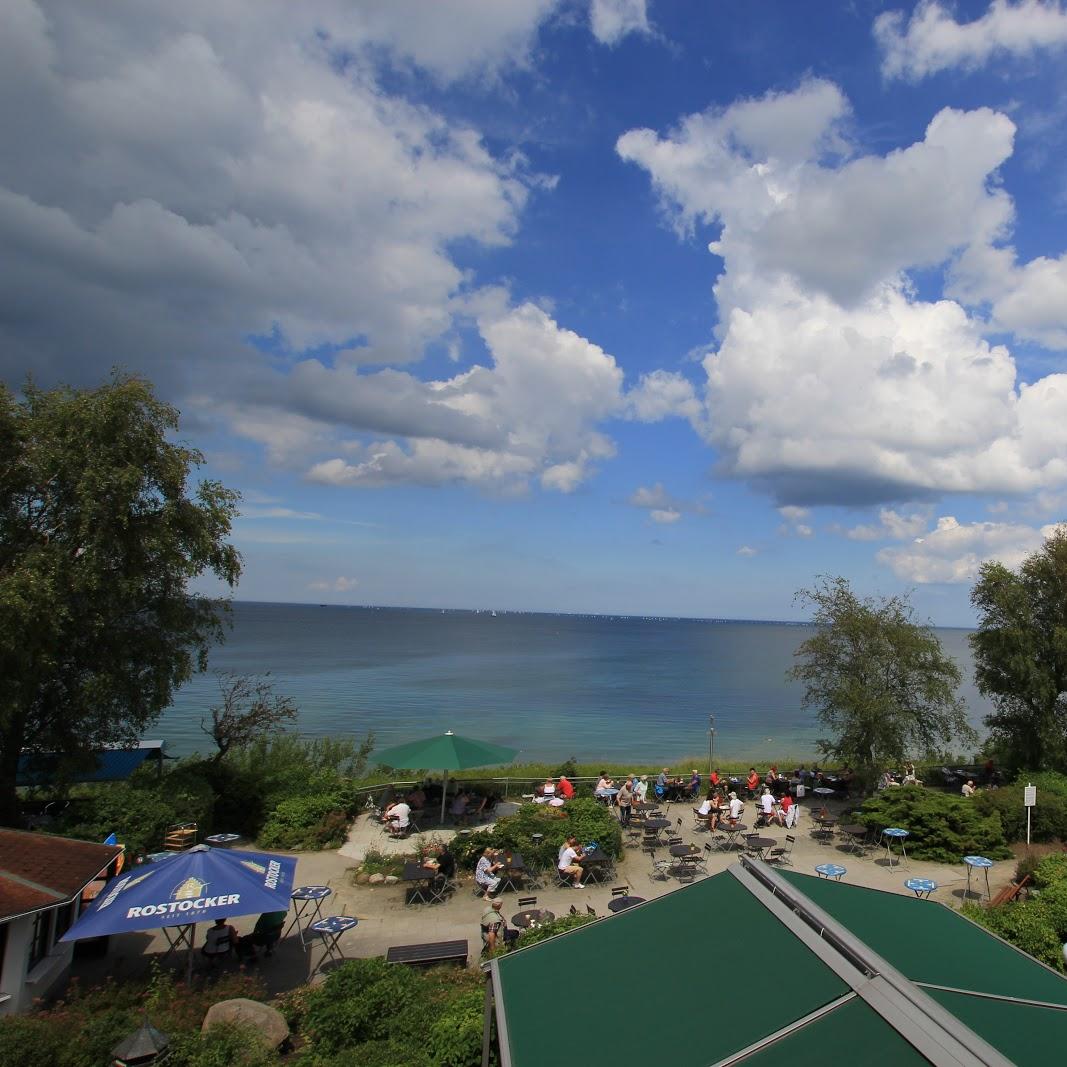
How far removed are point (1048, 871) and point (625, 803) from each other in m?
8.79

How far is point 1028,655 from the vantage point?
22.5 m

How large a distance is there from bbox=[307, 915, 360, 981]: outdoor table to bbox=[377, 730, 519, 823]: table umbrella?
18.1ft

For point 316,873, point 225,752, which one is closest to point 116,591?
point 225,752

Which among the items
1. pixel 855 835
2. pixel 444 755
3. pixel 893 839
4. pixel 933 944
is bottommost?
pixel 855 835

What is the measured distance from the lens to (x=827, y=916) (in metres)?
4.44

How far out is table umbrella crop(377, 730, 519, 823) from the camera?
17.1 metres

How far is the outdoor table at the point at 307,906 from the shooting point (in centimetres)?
1152

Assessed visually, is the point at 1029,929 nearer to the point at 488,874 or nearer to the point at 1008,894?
the point at 1008,894

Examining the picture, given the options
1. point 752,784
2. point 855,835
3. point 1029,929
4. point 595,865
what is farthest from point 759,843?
point 1029,929

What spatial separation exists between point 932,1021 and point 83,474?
1637cm

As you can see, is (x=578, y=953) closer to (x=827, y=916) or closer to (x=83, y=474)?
(x=827, y=916)

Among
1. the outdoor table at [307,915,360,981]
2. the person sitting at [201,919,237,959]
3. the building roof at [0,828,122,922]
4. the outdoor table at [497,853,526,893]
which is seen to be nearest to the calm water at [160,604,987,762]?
the outdoor table at [497,853,526,893]

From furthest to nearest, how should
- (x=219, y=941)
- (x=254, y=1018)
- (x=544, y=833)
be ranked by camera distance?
(x=544, y=833) < (x=219, y=941) < (x=254, y=1018)

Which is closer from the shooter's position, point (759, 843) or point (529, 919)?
→ point (529, 919)
